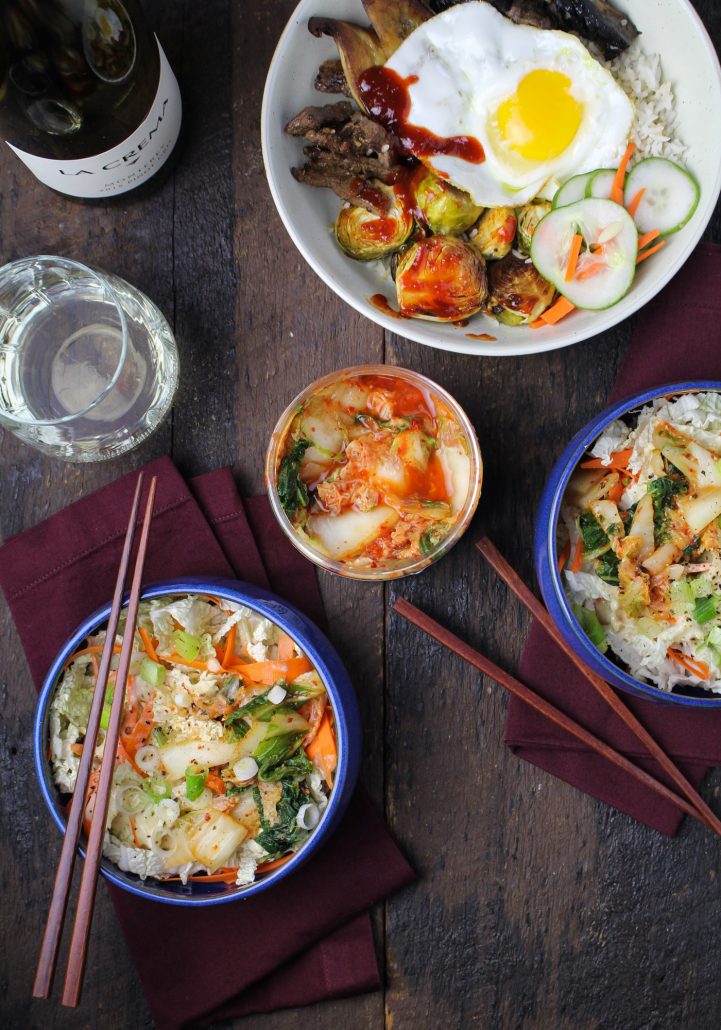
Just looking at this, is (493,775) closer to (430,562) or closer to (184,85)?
(430,562)

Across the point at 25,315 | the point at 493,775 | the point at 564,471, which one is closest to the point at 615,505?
the point at 564,471

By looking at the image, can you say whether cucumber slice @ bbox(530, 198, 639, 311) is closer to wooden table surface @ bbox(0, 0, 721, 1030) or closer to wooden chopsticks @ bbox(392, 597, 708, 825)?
wooden table surface @ bbox(0, 0, 721, 1030)

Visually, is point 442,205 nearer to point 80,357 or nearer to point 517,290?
point 517,290

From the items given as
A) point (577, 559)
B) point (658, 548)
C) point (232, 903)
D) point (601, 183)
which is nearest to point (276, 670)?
point (232, 903)

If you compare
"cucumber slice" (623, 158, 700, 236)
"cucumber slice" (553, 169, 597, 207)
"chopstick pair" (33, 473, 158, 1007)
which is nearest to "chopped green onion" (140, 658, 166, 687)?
"chopstick pair" (33, 473, 158, 1007)

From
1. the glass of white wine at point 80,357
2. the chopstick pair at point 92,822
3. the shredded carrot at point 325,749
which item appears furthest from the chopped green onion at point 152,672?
the glass of white wine at point 80,357

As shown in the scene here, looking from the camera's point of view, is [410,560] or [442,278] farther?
[410,560]
